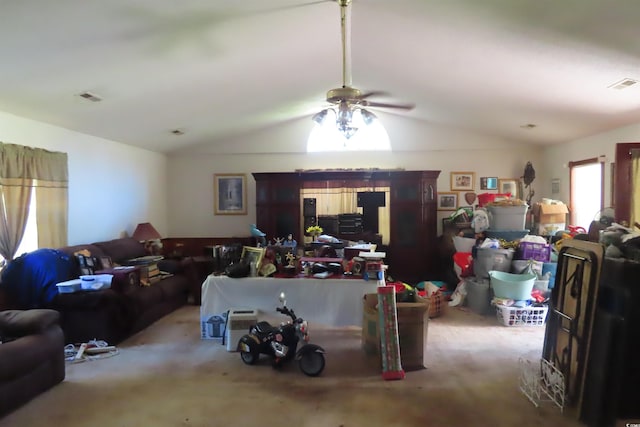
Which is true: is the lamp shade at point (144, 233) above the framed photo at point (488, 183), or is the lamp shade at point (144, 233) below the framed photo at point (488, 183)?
below

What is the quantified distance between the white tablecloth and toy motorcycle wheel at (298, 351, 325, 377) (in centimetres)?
46

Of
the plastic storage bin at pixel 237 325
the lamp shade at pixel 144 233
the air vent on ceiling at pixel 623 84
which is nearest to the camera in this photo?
the air vent on ceiling at pixel 623 84

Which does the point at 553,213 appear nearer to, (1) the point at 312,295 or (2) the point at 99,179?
(1) the point at 312,295

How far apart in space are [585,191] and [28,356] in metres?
6.80

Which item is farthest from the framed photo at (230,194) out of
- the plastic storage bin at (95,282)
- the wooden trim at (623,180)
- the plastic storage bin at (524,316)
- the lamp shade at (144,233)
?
the wooden trim at (623,180)

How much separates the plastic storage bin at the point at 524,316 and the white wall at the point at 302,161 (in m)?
2.78

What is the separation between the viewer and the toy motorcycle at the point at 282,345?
333 centimetres

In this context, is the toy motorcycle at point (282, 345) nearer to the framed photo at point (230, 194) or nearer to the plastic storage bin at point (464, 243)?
the plastic storage bin at point (464, 243)

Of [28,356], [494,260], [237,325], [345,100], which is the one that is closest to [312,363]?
[237,325]

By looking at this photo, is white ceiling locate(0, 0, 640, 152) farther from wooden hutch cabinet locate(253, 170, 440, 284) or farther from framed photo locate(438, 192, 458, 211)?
framed photo locate(438, 192, 458, 211)

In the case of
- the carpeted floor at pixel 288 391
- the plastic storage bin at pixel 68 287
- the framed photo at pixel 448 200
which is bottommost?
the carpeted floor at pixel 288 391

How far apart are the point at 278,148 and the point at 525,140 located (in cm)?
418

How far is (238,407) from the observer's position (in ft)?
9.30

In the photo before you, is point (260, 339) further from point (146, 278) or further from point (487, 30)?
point (487, 30)
